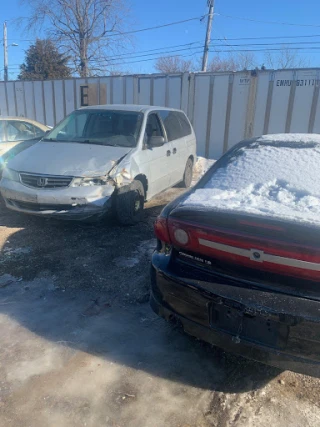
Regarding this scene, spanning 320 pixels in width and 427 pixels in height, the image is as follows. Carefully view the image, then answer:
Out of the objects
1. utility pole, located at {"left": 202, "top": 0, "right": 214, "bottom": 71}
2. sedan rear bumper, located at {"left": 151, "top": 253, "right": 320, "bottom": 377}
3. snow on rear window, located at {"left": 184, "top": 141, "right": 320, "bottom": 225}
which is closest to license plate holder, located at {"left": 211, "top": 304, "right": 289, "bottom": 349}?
sedan rear bumper, located at {"left": 151, "top": 253, "right": 320, "bottom": 377}

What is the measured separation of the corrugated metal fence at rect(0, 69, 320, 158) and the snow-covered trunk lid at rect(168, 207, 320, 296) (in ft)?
27.8

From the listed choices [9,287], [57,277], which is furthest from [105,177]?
[9,287]

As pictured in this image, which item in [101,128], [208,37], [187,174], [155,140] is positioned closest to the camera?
[155,140]

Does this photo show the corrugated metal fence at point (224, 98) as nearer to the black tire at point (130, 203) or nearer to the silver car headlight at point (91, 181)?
the black tire at point (130, 203)

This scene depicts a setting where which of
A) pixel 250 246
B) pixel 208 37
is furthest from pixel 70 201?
pixel 208 37

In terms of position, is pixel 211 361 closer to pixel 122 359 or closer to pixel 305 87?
pixel 122 359

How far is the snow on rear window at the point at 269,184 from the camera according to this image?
2.29m

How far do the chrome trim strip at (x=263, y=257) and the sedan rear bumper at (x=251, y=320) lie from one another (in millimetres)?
185

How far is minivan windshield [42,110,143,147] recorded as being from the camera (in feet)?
18.2

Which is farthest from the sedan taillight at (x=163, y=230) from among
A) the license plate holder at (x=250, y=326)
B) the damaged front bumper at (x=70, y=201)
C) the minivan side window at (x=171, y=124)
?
the minivan side window at (x=171, y=124)

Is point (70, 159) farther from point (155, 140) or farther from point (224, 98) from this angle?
point (224, 98)

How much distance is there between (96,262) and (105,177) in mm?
1244

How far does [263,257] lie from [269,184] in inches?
32.5

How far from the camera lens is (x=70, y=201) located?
15.2 ft
